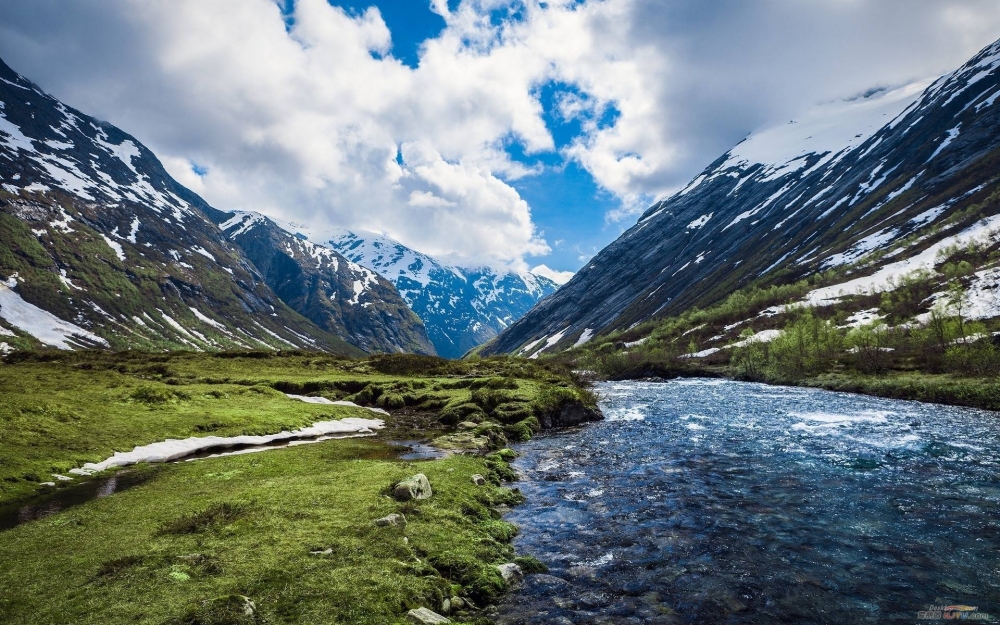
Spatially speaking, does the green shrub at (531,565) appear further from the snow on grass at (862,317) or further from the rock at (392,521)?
the snow on grass at (862,317)

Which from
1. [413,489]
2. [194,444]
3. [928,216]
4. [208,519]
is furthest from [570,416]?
[928,216]

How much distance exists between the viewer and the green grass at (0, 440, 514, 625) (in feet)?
37.8

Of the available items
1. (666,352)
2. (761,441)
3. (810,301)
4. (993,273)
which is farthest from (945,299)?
(761,441)

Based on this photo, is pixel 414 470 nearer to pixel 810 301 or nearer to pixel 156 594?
pixel 156 594

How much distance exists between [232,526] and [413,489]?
7.30m

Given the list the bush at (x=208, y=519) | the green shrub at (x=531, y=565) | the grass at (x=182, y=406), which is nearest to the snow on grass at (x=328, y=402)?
the grass at (x=182, y=406)

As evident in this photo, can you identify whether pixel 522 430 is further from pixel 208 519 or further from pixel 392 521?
pixel 208 519

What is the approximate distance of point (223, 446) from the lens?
103 feet

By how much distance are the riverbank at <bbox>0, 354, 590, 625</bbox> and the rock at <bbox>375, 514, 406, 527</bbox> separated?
21 centimetres

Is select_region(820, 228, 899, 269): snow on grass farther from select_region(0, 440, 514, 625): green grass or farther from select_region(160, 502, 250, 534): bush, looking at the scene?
select_region(160, 502, 250, 534): bush

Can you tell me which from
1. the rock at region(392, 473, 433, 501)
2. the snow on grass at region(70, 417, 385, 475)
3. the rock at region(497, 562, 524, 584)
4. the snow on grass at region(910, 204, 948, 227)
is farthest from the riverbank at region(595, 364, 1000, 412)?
the snow on grass at region(910, 204, 948, 227)

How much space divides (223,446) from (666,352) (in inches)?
6248

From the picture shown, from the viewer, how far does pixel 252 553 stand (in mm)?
14328

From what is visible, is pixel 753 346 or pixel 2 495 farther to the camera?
pixel 753 346
